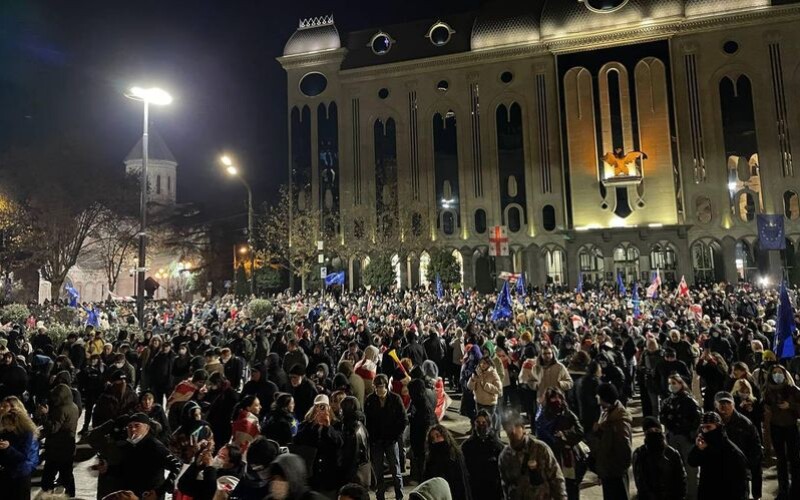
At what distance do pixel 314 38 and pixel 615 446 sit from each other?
161 feet

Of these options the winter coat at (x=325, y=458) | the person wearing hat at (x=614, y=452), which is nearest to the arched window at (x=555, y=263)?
the person wearing hat at (x=614, y=452)

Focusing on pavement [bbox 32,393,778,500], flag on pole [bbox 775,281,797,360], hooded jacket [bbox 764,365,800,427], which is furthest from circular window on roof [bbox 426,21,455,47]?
hooded jacket [bbox 764,365,800,427]

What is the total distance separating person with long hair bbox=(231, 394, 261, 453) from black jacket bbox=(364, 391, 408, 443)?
1506 mm

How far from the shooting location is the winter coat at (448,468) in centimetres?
540

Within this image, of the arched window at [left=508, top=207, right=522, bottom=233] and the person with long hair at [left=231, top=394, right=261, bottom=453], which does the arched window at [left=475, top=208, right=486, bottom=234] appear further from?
the person with long hair at [left=231, top=394, right=261, bottom=453]

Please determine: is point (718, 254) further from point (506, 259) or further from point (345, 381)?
point (345, 381)

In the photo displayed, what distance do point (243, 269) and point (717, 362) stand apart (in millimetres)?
46913

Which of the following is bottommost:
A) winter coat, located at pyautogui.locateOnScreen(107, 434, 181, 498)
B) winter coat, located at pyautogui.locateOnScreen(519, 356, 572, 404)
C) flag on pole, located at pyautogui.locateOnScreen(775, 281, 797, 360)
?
winter coat, located at pyautogui.locateOnScreen(107, 434, 181, 498)

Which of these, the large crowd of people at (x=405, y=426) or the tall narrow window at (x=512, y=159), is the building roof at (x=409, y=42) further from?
the large crowd of people at (x=405, y=426)

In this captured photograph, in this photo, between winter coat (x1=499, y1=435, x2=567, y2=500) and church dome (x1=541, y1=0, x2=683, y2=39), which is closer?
winter coat (x1=499, y1=435, x2=567, y2=500)

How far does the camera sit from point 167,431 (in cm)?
665

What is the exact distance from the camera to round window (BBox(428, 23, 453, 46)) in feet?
155

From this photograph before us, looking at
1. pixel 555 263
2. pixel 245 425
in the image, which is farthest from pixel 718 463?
pixel 555 263

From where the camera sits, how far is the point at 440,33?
47.5 metres
